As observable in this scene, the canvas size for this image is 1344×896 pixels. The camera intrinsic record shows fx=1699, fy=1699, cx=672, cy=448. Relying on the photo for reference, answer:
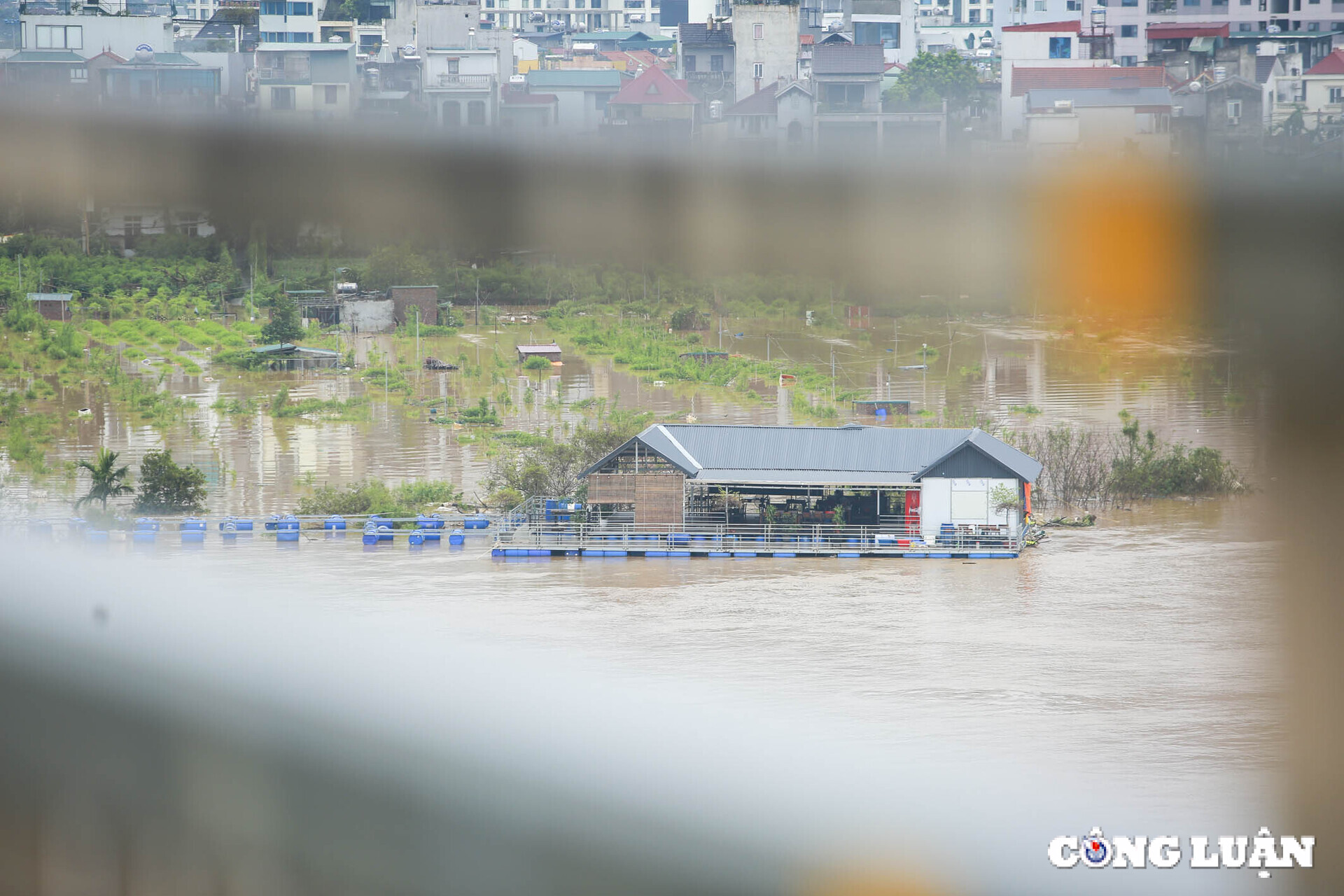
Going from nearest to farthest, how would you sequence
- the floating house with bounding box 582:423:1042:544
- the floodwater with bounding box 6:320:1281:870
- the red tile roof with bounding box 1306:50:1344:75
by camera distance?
the floodwater with bounding box 6:320:1281:870 → the red tile roof with bounding box 1306:50:1344:75 → the floating house with bounding box 582:423:1042:544

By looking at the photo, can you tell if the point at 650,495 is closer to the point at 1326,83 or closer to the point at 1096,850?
the point at 1326,83

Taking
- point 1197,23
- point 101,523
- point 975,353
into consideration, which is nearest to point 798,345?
point 975,353

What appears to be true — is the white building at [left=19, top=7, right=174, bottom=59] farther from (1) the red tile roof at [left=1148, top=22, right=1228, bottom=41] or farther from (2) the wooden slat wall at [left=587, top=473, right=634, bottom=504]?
(1) the red tile roof at [left=1148, top=22, right=1228, bottom=41]

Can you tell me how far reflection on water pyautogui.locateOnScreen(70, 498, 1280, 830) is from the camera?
359 centimetres

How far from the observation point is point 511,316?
1016 cm

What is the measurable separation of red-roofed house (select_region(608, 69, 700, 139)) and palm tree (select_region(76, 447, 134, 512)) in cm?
239

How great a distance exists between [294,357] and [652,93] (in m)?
2.46

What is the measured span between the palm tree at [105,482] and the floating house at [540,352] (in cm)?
269

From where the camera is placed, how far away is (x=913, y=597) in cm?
521

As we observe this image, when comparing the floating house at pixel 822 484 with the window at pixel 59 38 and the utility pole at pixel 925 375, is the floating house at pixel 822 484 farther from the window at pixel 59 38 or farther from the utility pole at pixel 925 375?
the window at pixel 59 38

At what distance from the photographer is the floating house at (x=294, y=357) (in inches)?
354

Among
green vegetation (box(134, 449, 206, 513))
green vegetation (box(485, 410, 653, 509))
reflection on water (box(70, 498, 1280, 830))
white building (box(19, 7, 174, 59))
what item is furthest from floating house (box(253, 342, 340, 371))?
white building (box(19, 7, 174, 59))

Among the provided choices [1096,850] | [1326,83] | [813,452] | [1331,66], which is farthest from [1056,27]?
[1096,850]

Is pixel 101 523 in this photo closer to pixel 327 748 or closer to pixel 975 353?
pixel 327 748
